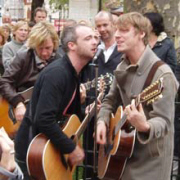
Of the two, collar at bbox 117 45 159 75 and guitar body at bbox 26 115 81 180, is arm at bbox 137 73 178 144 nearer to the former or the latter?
collar at bbox 117 45 159 75

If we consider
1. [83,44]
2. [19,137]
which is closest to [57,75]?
[83,44]

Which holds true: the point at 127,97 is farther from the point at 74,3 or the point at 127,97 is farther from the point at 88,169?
the point at 74,3

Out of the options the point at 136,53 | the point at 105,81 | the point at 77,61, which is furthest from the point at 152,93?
the point at 105,81

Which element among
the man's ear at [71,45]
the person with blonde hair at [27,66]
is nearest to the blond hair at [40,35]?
the person with blonde hair at [27,66]

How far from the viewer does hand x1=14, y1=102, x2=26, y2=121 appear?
502 cm

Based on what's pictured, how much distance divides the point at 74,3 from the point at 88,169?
4.01 metres

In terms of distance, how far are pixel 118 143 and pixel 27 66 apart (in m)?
1.90

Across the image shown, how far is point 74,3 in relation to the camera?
350 inches

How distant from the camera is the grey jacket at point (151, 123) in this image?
11.0ft

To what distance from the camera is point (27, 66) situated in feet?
16.9

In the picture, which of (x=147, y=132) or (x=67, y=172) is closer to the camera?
(x=147, y=132)

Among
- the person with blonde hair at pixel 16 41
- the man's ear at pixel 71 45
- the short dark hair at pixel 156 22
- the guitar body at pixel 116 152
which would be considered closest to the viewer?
the guitar body at pixel 116 152

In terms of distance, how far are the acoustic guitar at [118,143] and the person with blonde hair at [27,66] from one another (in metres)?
1.39

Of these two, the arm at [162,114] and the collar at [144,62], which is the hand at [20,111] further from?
the arm at [162,114]
